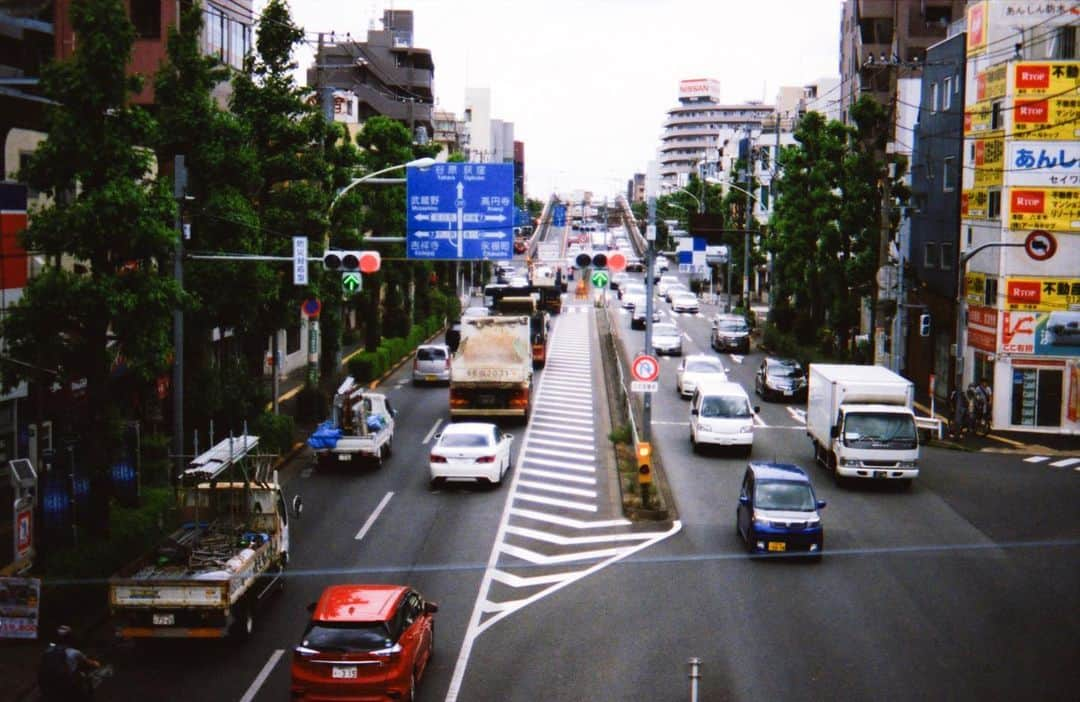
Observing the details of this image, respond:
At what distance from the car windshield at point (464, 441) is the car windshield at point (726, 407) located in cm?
847

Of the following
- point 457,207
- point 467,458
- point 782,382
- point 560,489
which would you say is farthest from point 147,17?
point 782,382

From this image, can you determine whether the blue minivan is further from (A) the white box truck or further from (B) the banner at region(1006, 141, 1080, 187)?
(B) the banner at region(1006, 141, 1080, 187)

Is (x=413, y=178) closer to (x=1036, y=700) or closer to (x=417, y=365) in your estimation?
(x=417, y=365)

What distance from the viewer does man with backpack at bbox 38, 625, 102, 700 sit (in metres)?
16.0

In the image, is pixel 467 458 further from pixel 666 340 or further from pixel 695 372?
pixel 666 340

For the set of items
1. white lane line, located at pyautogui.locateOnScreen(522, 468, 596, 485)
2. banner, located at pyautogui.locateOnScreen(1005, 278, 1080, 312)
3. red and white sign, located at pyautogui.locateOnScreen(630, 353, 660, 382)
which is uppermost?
banner, located at pyautogui.locateOnScreen(1005, 278, 1080, 312)

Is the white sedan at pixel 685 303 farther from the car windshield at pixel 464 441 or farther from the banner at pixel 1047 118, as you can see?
the car windshield at pixel 464 441

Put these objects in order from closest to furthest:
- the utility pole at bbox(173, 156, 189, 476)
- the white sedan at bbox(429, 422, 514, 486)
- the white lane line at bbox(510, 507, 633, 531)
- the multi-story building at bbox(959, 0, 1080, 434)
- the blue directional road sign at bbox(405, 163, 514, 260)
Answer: the utility pole at bbox(173, 156, 189, 476) < the white lane line at bbox(510, 507, 633, 531) < the white sedan at bbox(429, 422, 514, 486) < the blue directional road sign at bbox(405, 163, 514, 260) < the multi-story building at bbox(959, 0, 1080, 434)

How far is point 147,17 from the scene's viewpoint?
41125mm

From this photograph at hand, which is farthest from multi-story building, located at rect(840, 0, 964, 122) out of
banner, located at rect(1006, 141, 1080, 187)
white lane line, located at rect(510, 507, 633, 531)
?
white lane line, located at rect(510, 507, 633, 531)

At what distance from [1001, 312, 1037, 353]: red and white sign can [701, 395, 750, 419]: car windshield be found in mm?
12298

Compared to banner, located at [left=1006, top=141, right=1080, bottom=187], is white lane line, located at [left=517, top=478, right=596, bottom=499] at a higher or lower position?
lower

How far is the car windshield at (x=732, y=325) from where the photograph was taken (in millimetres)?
65938

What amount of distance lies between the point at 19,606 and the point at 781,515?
590 inches
